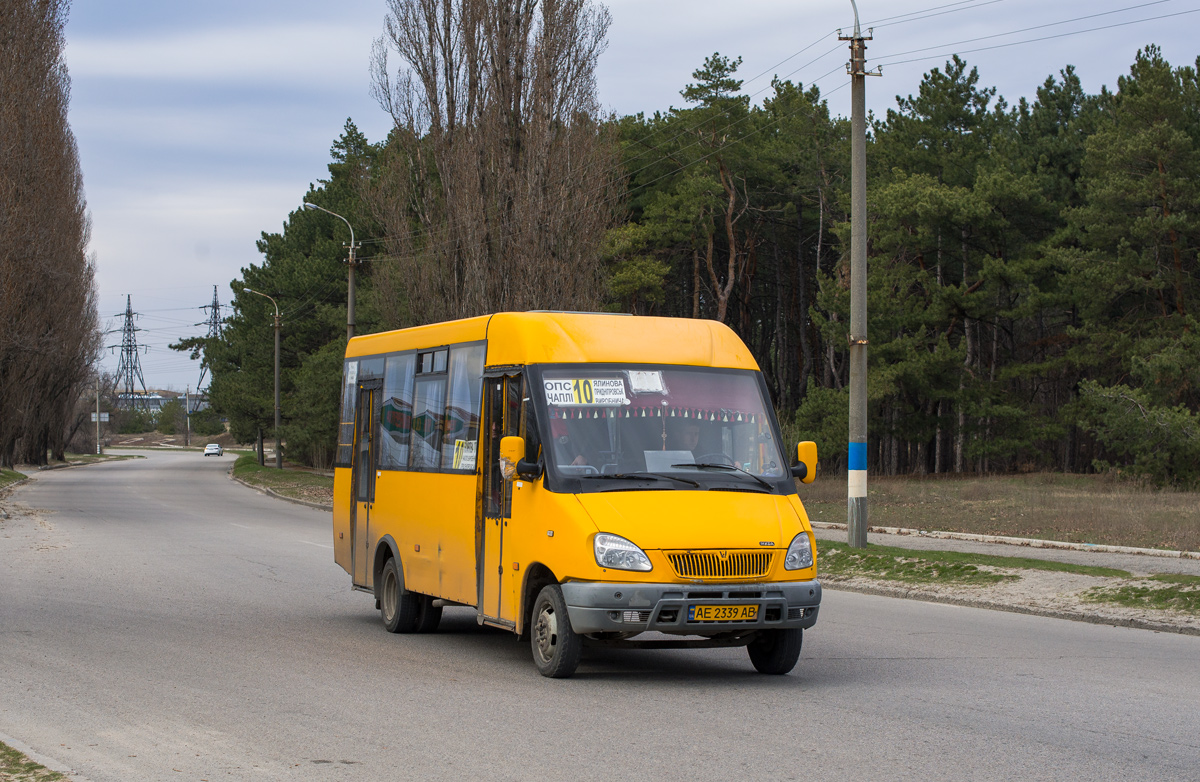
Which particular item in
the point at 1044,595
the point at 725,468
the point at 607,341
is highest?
the point at 607,341

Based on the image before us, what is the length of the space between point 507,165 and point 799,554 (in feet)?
97.2

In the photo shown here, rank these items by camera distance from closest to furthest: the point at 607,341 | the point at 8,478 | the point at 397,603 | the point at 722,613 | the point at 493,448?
the point at 722,613 < the point at 607,341 < the point at 493,448 < the point at 397,603 < the point at 8,478

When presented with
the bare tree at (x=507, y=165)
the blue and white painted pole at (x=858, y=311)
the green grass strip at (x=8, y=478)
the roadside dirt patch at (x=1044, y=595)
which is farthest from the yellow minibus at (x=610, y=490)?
the green grass strip at (x=8, y=478)

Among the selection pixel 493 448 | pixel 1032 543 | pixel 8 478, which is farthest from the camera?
pixel 8 478

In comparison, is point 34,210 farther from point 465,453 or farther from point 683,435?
point 683,435

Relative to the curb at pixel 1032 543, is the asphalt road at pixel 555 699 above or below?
below

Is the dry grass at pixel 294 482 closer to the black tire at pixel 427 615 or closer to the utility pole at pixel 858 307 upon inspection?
the utility pole at pixel 858 307

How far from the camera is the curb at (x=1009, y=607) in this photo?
1359cm

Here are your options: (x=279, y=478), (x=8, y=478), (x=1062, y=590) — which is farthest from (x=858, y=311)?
(x=8, y=478)

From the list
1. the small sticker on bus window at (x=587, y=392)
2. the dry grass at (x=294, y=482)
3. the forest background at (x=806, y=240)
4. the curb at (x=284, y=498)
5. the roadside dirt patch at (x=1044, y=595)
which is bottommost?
the curb at (x=284, y=498)

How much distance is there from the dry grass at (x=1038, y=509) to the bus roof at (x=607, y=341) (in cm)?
1316

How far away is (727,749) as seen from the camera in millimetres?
7180

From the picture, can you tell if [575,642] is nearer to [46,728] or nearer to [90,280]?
[46,728]

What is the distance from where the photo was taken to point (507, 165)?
3778 centimetres
